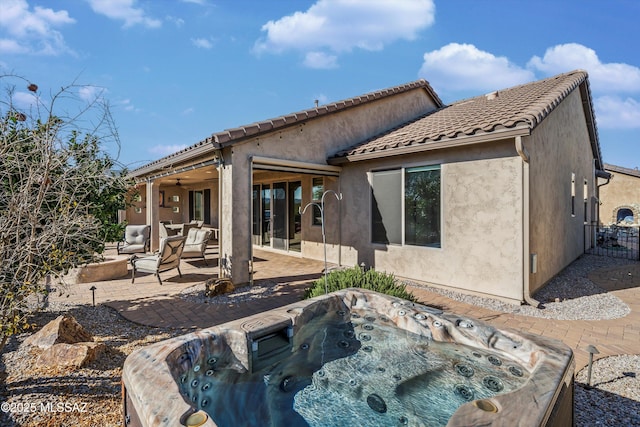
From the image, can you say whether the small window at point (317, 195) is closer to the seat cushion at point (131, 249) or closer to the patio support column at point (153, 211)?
the seat cushion at point (131, 249)

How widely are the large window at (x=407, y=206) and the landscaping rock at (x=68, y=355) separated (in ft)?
22.5

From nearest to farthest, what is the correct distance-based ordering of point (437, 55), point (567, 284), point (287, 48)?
point (567, 284) → point (287, 48) → point (437, 55)

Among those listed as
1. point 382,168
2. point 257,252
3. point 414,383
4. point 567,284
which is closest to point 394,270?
point 382,168

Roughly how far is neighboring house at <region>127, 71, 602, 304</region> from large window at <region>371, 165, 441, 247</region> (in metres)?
0.03

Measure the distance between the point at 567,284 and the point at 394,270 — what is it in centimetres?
435

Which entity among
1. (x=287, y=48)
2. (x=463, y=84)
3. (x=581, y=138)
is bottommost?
(x=581, y=138)

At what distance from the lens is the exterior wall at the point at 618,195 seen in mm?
24156

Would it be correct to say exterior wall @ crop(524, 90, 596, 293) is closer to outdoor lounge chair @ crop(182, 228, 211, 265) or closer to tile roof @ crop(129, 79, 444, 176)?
tile roof @ crop(129, 79, 444, 176)

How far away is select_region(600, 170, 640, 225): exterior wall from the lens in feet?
79.3

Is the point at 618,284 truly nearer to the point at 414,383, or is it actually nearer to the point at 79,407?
the point at 414,383

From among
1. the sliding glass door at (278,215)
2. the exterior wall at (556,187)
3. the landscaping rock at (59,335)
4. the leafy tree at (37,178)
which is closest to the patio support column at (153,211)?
the sliding glass door at (278,215)

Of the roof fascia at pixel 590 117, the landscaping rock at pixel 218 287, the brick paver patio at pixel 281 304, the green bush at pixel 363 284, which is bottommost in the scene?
the brick paver patio at pixel 281 304

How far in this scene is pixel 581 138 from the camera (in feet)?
38.0

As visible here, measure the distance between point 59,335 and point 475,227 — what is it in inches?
296
